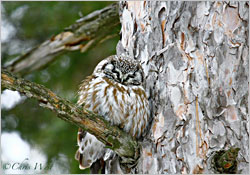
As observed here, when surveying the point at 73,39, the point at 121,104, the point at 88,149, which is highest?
the point at 73,39

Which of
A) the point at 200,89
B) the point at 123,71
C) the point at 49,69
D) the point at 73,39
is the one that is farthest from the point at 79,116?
the point at 49,69

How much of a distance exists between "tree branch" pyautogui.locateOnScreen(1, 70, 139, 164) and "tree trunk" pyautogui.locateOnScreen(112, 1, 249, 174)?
109 millimetres

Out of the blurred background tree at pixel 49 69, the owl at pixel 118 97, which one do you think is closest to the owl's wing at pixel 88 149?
the owl at pixel 118 97

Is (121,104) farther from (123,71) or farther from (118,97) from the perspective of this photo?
(123,71)

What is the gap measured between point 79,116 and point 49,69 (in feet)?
6.01

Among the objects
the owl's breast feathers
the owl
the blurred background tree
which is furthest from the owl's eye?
the blurred background tree

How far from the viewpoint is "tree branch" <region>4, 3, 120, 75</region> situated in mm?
2816

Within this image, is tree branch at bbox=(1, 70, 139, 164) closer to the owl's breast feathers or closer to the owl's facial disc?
the owl's breast feathers

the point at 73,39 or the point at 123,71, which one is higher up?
the point at 73,39

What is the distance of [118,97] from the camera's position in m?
2.19

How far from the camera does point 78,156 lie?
98.1 inches

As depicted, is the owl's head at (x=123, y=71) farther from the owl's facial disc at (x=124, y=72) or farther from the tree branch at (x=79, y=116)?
the tree branch at (x=79, y=116)

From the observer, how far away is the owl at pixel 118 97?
7.07 feet

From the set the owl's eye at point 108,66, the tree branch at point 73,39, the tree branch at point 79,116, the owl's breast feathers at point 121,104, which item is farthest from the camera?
the tree branch at point 73,39
